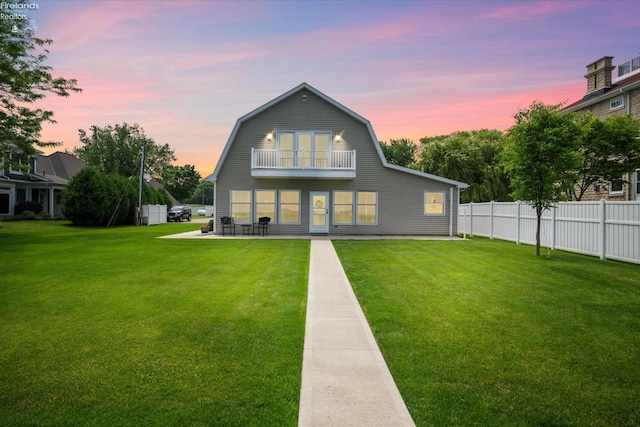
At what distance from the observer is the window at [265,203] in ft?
62.1

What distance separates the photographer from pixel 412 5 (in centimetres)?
Answer: 1442

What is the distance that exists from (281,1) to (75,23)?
8.38 meters

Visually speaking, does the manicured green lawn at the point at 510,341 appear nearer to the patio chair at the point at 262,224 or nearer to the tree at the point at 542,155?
the tree at the point at 542,155

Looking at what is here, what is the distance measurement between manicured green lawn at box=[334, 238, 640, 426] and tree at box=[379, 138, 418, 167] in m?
50.0

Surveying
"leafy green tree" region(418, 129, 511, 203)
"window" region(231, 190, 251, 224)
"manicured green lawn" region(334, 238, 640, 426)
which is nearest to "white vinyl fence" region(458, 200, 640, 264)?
"manicured green lawn" region(334, 238, 640, 426)

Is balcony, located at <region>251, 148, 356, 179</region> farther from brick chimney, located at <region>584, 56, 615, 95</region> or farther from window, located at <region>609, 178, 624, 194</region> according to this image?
brick chimney, located at <region>584, 56, 615, 95</region>

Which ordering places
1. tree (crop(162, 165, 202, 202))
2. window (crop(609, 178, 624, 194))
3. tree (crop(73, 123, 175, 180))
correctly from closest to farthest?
window (crop(609, 178, 624, 194)), tree (crop(73, 123, 175, 180)), tree (crop(162, 165, 202, 202))

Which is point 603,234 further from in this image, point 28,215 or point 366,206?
point 28,215

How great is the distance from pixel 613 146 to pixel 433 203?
9.76 m

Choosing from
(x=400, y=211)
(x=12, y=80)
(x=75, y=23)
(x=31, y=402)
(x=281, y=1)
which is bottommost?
(x=31, y=402)

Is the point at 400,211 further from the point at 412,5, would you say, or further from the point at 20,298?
the point at 20,298

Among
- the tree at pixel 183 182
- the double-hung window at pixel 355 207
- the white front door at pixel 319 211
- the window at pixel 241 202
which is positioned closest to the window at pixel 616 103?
the double-hung window at pixel 355 207

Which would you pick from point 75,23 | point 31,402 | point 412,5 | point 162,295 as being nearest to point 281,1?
point 412,5

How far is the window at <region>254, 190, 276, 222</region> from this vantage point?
18.9m
